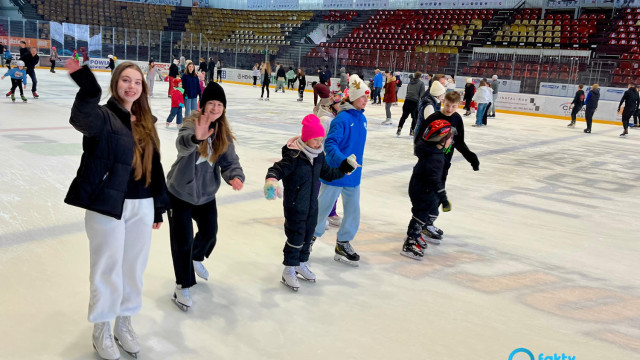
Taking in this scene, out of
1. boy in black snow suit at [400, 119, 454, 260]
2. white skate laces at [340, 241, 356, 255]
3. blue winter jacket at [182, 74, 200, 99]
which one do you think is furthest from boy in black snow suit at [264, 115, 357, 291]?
blue winter jacket at [182, 74, 200, 99]

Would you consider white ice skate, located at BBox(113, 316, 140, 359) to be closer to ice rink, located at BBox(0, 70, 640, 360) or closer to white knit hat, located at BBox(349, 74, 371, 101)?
ice rink, located at BBox(0, 70, 640, 360)

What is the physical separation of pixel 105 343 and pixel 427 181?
2.68 meters

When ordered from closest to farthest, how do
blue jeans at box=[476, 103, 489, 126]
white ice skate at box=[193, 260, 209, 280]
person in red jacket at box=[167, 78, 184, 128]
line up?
white ice skate at box=[193, 260, 209, 280], person in red jacket at box=[167, 78, 184, 128], blue jeans at box=[476, 103, 489, 126]

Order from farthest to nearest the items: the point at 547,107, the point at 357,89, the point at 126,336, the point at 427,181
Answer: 1. the point at 547,107
2. the point at 427,181
3. the point at 357,89
4. the point at 126,336

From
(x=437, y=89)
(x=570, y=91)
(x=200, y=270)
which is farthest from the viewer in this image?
(x=570, y=91)

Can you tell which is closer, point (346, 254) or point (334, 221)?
point (346, 254)

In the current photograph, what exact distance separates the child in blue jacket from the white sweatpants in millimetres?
1681

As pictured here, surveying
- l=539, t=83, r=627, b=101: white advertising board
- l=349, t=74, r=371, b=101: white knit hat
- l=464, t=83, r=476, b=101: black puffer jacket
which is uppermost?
l=539, t=83, r=627, b=101: white advertising board

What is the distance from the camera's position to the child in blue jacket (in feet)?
12.7

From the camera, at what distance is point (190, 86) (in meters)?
10.4

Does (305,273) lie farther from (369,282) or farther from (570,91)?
(570,91)

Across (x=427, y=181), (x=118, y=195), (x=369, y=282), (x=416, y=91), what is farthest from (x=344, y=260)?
(x=416, y=91)

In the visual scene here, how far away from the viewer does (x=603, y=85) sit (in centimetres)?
1970

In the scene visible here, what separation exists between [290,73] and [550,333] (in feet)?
84.5
